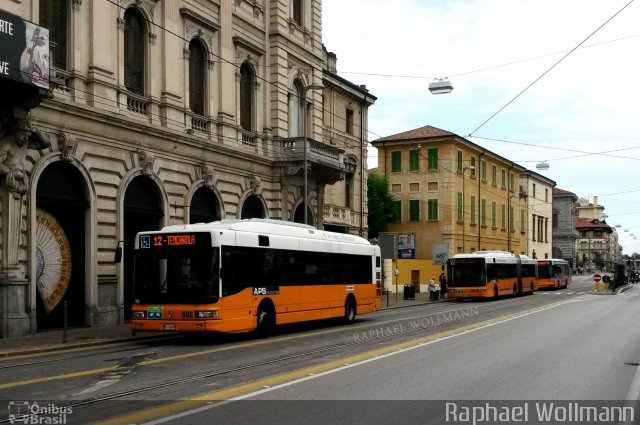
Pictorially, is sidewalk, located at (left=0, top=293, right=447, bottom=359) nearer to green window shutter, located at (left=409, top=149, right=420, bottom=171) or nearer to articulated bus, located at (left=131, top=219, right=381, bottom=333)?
articulated bus, located at (left=131, top=219, right=381, bottom=333)

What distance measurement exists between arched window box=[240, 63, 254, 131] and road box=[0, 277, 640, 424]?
14.7 m

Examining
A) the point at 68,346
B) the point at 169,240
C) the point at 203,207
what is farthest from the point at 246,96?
the point at 68,346

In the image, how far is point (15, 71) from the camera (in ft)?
58.3

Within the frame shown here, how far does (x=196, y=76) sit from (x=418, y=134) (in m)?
37.5

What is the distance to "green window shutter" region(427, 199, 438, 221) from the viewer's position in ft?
201

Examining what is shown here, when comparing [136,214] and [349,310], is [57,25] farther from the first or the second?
[349,310]

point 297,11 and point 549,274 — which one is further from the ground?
point 297,11

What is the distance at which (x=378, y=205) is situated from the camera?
6219 cm

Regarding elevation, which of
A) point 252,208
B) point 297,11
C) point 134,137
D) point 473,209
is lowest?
point 252,208

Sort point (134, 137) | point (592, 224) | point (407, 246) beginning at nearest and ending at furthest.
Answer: point (134, 137), point (407, 246), point (592, 224)

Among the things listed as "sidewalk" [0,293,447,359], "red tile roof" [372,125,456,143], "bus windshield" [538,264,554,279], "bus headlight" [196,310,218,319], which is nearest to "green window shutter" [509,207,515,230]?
"bus windshield" [538,264,554,279]

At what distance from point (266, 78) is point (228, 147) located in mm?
5122

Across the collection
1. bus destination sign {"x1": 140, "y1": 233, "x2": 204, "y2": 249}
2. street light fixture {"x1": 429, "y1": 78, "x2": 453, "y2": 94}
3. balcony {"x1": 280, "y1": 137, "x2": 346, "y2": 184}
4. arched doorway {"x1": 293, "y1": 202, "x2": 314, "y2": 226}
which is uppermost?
street light fixture {"x1": 429, "y1": 78, "x2": 453, "y2": 94}

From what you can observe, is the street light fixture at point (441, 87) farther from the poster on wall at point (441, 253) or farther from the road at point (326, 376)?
the poster on wall at point (441, 253)
